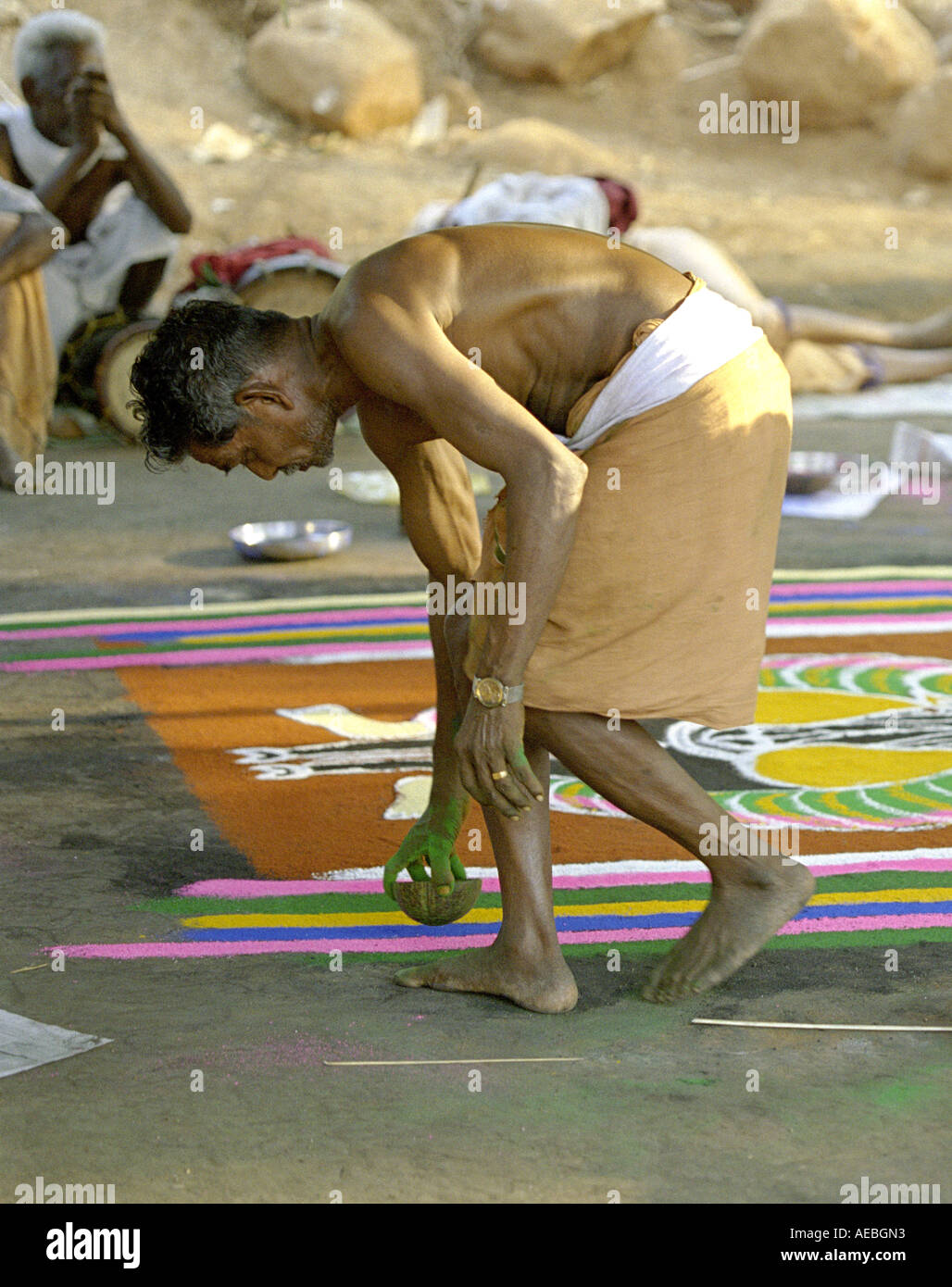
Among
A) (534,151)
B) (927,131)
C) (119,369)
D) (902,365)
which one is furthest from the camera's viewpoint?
(927,131)

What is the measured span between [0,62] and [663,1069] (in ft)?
49.1

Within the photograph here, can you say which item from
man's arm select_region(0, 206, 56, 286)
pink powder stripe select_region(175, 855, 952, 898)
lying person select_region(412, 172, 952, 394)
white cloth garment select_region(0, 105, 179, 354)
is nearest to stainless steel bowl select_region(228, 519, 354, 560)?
man's arm select_region(0, 206, 56, 286)

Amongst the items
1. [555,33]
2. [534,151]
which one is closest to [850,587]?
[534,151]

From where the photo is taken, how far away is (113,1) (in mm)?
17031

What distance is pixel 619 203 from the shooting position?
9250 millimetres

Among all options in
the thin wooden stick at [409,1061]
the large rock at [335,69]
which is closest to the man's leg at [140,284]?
the thin wooden stick at [409,1061]

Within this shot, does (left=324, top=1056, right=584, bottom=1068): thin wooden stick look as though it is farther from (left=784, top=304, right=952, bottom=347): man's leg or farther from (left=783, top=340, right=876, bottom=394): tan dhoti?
(left=783, top=340, right=876, bottom=394): tan dhoti

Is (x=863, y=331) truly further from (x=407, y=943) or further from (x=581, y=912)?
(x=407, y=943)

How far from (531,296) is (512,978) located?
3.64 feet

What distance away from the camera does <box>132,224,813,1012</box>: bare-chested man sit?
2438 millimetres

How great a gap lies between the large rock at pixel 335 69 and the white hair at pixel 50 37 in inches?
301

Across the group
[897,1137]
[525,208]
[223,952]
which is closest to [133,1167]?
[223,952]

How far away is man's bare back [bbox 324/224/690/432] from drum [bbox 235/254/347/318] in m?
6.10

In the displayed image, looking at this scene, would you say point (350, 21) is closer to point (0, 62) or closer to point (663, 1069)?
point (0, 62)
